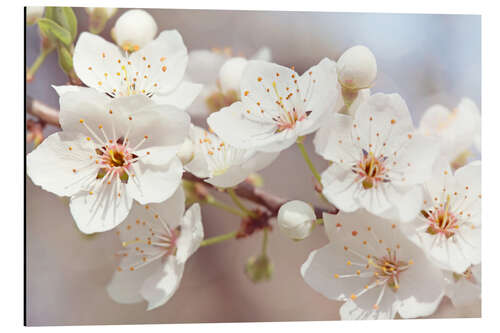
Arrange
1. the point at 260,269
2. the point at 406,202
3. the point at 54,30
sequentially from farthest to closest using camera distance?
the point at 260,269 < the point at 54,30 < the point at 406,202

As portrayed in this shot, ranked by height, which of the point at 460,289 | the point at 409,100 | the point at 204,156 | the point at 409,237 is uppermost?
the point at 409,100

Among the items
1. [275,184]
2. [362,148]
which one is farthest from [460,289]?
[275,184]

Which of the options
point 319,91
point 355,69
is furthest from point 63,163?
point 355,69

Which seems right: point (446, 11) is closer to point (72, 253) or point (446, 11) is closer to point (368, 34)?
point (368, 34)

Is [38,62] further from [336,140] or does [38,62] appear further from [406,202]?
[406,202]

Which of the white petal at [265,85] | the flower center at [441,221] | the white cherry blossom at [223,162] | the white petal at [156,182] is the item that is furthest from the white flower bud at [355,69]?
the white petal at [156,182]

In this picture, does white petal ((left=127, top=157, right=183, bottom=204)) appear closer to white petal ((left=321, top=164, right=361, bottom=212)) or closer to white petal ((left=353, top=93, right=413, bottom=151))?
white petal ((left=321, top=164, right=361, bottom=212))

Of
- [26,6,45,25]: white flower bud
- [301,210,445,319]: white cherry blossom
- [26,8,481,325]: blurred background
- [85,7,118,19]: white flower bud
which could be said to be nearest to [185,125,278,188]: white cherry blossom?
[301,210,445,319]: white cherry blossom
